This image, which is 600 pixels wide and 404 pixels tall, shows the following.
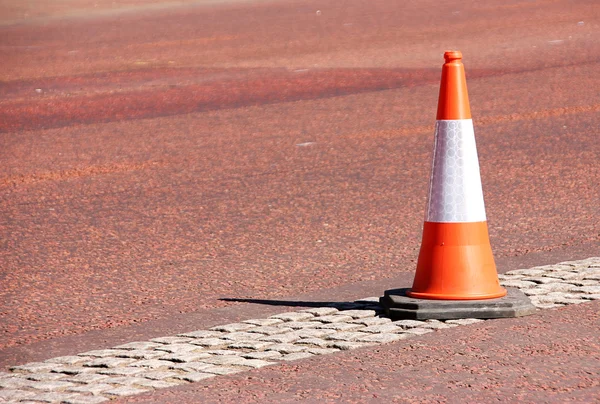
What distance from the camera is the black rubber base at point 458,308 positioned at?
481 centimetres

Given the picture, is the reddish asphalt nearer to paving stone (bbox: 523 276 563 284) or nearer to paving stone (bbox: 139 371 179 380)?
paving stone (bbox: 139 371 179 380)

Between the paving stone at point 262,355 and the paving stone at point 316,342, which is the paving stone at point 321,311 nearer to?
the paving stone at point 316,342

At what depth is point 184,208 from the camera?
7.67 meters

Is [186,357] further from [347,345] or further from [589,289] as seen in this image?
[589,289]

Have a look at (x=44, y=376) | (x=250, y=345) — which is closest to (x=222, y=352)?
(x=250, y=345)

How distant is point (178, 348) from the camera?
14.8 feet

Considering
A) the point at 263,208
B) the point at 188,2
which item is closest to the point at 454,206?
the point at 263,208

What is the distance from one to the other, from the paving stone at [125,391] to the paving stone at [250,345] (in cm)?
61

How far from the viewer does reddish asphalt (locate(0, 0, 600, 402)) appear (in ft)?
17.9

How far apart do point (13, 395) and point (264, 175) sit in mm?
4778

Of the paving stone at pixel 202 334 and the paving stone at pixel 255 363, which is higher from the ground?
the paving stone at pixel 202 334

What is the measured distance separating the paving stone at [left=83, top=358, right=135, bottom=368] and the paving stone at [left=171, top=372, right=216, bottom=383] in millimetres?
318

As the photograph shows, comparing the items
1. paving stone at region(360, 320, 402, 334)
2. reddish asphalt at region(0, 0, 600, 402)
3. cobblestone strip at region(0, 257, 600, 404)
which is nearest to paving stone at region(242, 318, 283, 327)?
cobblestone strip at region(0, 257, 600, 404)

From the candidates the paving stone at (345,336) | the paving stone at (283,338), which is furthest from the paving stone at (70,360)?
the paving stone at (345,336)
